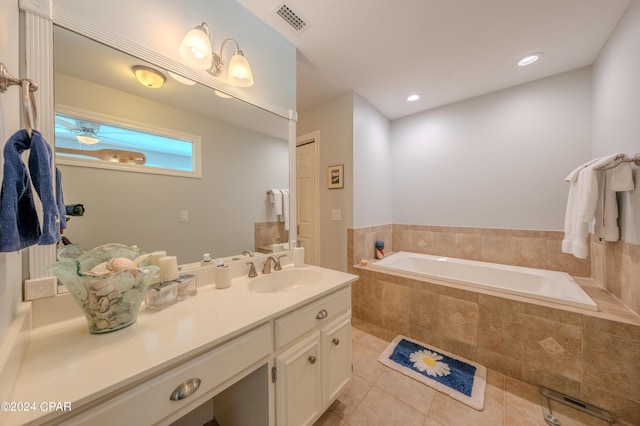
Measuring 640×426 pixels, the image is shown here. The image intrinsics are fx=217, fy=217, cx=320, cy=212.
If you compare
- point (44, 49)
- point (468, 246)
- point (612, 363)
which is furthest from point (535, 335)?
point (44, 49)

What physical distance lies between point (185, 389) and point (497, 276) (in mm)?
2784

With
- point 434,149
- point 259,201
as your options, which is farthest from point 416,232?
point 259,201

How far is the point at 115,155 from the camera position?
1.00 meters

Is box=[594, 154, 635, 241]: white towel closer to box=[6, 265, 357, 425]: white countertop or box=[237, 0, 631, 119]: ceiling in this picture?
box=[237, 0, 631, 119]: ceiling

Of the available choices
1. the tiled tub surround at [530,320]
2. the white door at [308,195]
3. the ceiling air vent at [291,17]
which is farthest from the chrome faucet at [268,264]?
the ceiling air vent at [291,17]

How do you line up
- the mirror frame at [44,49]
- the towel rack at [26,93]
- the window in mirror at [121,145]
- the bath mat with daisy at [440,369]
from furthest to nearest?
the bath mat with daisy at [440,369]
the window in mirror at [121,145]
the mirror frame at [44,49]
the towel rack at [26,93]

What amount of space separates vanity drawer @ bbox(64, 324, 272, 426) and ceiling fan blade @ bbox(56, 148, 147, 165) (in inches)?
37.1

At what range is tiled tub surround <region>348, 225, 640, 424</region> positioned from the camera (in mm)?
1324

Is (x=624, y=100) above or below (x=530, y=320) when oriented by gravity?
above

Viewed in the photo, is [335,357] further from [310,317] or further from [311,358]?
[310,317]

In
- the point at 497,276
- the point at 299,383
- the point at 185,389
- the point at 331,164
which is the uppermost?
the point at 331,164

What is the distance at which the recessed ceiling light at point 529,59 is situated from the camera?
6.05 ft

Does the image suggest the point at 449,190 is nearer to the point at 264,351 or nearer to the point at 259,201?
the point at 259,201

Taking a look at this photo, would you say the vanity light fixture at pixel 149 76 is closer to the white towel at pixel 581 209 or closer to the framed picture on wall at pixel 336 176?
the framed picture on wall at pixel 336 176
